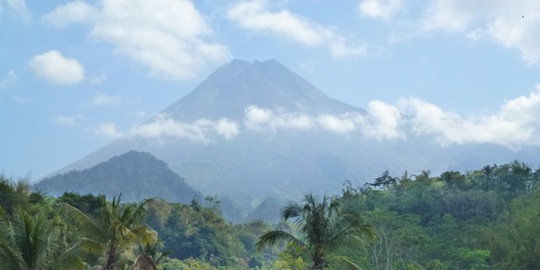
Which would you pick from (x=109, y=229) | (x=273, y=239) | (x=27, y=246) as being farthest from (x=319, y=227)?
(x=27, y=246)

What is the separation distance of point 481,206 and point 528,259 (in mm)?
28878

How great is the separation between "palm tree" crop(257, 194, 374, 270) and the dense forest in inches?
1.6

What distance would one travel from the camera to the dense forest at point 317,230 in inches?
950

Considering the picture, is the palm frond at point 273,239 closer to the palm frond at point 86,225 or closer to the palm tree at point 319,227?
the palm tree at point 319,227

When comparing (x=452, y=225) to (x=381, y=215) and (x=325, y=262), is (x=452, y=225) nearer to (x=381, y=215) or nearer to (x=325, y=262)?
(x=381, y=215)

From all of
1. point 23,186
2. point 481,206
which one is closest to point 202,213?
point 481,206

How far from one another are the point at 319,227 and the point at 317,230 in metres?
0.14

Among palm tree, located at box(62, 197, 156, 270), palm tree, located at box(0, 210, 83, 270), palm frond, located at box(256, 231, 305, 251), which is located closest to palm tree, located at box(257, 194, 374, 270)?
palm frond, located at box(256, 231, 305, 251)

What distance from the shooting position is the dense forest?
24141mm

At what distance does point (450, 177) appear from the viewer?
8625 centimetres

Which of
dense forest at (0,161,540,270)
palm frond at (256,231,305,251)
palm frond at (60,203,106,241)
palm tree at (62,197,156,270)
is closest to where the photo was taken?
dense forest at (0,161,540,270)

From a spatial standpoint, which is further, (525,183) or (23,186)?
(525,183)

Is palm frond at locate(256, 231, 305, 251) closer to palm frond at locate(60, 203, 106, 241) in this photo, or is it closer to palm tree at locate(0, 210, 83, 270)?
palm frond at locate(60, 203, 106, 241)

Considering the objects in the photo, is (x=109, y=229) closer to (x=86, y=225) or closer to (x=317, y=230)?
(x=86, y=225)
